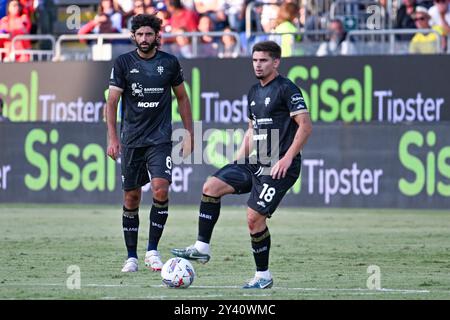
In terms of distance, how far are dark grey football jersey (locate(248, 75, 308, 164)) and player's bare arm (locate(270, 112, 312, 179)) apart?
15 centimetres

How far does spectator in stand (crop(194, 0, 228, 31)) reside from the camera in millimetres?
23562

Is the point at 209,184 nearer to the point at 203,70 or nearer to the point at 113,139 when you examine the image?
the point at 113,139

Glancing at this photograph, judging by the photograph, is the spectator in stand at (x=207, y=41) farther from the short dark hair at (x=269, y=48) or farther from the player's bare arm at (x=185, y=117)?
the short dark hair at (x=269, y=48)

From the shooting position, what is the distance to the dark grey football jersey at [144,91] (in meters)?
12.3

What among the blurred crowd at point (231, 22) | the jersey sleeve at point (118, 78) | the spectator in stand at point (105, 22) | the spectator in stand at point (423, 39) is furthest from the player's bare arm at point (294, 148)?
the spectator in stand at point (105, 22)

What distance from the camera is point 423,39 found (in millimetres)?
21719

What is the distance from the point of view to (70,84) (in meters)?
23.5

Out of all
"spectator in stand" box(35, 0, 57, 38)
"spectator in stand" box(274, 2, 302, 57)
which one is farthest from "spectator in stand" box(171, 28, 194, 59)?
"spectator in stand" box(35, 0, 57, 38)

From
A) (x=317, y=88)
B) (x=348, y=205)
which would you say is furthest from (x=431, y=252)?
(x=317, y=88)

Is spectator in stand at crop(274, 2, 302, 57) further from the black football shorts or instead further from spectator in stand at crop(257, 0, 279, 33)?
the black football shorts

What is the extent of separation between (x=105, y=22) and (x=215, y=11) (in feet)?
7.00

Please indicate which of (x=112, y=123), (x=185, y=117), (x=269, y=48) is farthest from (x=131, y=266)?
(x=269, y=48)

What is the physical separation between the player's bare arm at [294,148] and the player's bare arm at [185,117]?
1864mm

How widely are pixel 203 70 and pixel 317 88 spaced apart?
2.15 m
